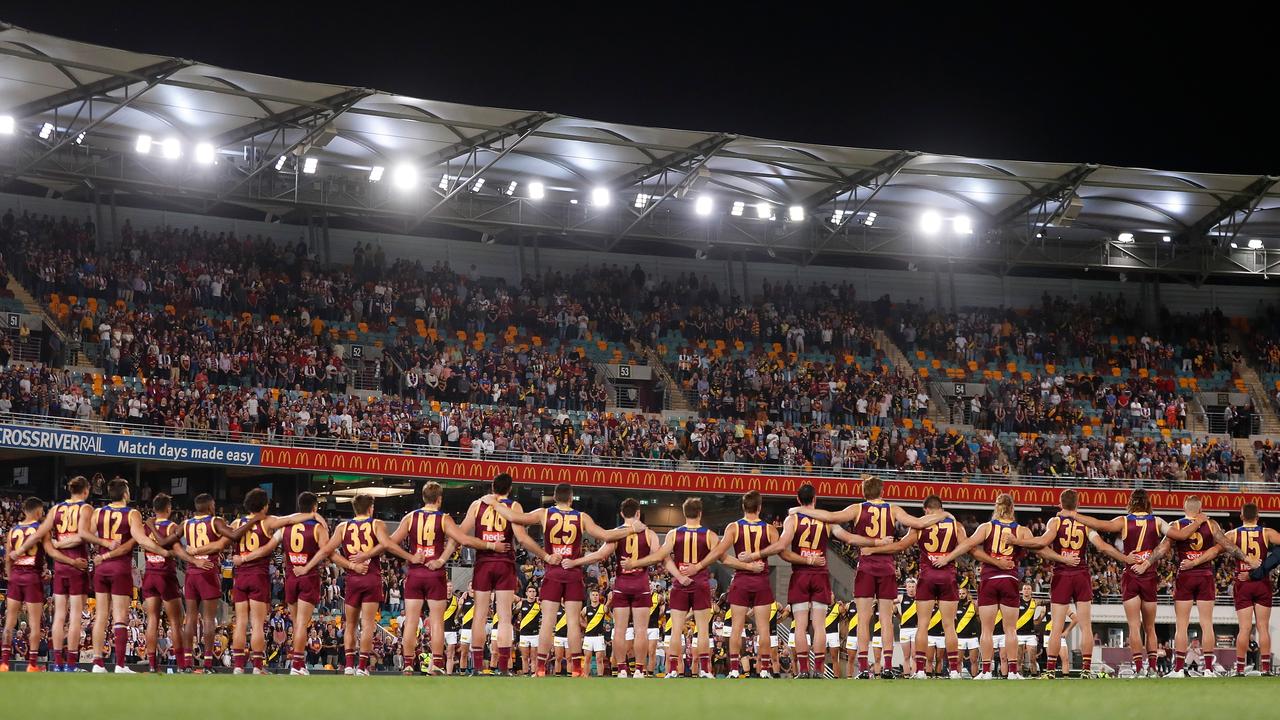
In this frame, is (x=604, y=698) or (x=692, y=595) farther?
(x=692, y=595)

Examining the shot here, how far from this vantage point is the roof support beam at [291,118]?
114 feet

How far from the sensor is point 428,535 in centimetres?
1527

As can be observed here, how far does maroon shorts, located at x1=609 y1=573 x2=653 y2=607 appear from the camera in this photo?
15.7 m

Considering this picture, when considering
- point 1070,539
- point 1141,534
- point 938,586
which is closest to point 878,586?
point 938,586

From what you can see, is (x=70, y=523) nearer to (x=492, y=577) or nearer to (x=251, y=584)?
(x=251, y=584)

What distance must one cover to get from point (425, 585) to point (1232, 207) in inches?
1409

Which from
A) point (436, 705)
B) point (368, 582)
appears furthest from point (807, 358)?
point (436, 705)

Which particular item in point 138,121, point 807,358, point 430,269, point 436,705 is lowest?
point 436,705

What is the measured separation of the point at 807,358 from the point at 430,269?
41.4 feet

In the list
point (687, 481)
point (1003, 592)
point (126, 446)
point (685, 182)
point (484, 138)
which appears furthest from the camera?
point (685, 182)

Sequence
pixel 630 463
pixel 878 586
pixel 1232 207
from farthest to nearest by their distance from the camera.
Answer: pixel 1232 207 → pixel 630 463 → pixel 878 586

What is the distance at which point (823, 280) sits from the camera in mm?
49562

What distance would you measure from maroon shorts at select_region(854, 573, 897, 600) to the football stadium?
3816mm

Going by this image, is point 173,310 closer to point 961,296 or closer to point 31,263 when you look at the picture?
point 31,263
